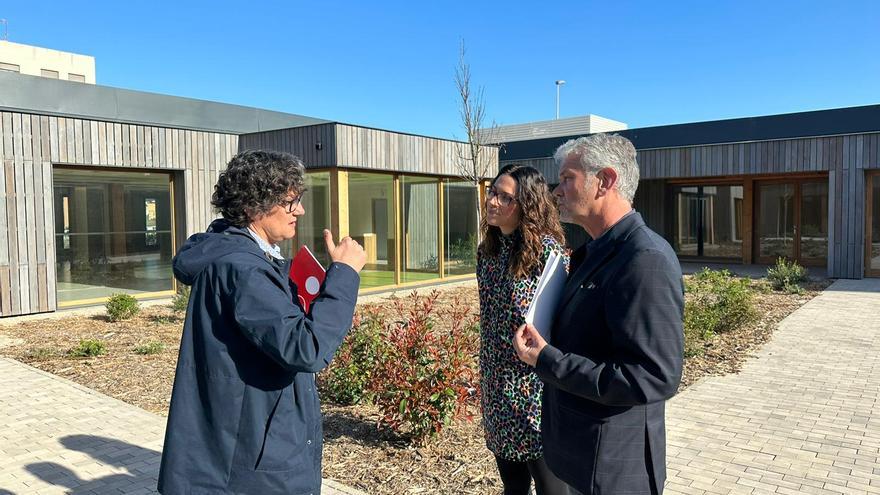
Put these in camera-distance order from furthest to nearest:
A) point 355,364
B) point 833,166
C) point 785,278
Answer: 1. point 833,166
2. point 785,278
3. point 355,364

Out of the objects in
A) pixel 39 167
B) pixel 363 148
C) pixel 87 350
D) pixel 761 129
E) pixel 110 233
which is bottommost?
pixel 87 350

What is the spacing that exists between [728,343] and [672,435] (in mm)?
4160

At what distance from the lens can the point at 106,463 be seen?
449cm

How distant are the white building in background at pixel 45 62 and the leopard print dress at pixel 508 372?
71.3 metres

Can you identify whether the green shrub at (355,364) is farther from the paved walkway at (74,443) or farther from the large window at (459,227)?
the large window at (459,227)

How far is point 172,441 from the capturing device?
2.02 meters

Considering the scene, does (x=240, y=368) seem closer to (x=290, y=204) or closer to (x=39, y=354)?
(x=290, y=204)

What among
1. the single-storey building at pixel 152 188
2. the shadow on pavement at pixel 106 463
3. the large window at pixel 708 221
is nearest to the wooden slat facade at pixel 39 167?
the single-storey building at pixel 152 188

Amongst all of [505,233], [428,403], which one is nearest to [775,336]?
[428,403]

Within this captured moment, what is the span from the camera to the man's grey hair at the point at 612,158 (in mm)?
2039

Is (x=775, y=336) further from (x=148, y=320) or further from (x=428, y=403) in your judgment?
(x=148, y=320)

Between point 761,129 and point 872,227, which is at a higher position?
point 761,129

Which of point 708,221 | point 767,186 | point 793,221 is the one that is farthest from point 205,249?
point 708,221

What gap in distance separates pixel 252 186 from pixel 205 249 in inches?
10.7
